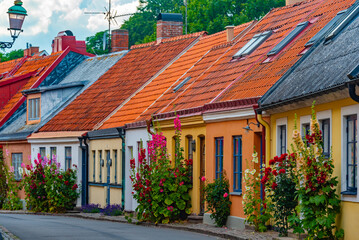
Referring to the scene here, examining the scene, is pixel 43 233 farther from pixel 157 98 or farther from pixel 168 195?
pixel 157 98

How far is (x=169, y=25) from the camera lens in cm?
4100

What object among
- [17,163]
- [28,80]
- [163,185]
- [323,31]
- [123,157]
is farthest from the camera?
[28,80]

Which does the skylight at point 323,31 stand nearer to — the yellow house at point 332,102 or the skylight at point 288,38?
the yellow house at point 332,102

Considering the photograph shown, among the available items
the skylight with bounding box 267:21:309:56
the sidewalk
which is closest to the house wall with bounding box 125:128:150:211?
the sidewalk

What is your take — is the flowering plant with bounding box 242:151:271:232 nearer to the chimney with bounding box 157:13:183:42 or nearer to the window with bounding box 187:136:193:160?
the window with bounding box 187:136:193:160

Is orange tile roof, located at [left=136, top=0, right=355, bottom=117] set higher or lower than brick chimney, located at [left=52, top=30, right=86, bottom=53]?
lower

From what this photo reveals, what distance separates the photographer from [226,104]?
864 inches

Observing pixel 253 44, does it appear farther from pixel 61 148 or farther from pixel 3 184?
pixel 3 184

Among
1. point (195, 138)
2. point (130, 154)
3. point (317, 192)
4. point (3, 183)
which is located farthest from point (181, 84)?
point (317, 192)

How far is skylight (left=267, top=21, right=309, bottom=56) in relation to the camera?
2344cm

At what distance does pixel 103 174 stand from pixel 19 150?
29.8 feet

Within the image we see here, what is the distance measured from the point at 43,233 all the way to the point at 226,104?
5.58m

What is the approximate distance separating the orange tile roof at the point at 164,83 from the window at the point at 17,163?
8.61 meters

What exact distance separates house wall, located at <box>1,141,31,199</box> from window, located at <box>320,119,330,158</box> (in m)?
25.3
